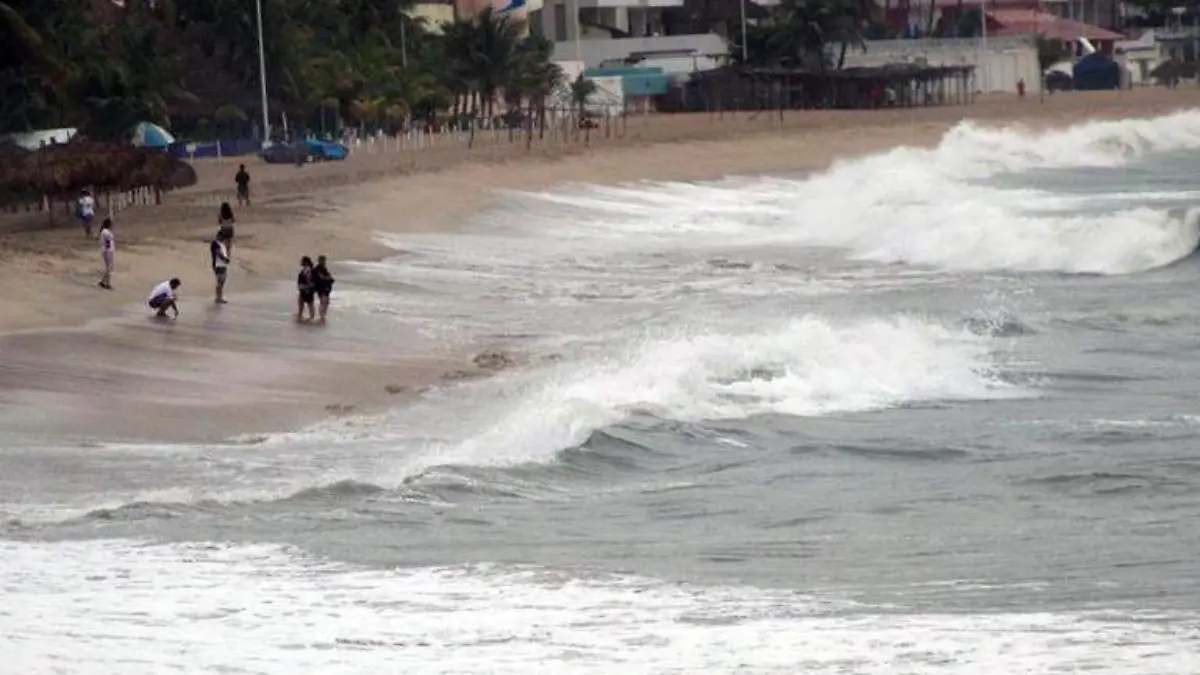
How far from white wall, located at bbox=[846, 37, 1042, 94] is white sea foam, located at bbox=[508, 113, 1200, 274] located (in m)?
28.2

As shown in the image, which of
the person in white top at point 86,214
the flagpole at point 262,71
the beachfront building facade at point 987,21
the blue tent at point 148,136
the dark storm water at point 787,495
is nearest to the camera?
the dark storm water at point 787,495

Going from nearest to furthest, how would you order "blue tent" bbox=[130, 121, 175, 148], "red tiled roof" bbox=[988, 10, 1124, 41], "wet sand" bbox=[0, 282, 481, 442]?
1. "wet sand" bbox=[0, 282, 481, 442]
2. "blue tent" bbox=[130, 121, 175, 148]
3. "red tiled roof" bbox=[988, 10, 1124, 41]

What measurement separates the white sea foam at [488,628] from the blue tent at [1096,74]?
326ft

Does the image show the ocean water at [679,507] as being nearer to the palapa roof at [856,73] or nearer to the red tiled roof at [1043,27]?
the palapa roof at [856,73]

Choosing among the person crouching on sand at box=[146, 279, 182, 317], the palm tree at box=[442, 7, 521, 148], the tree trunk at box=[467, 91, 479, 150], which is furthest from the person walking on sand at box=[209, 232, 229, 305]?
the palm tree at box=[442, 7, 521, 148]

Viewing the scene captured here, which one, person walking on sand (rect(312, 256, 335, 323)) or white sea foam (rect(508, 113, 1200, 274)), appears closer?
person walking on sand (rect(312, 256, 335, 323))

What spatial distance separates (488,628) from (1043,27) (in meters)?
113

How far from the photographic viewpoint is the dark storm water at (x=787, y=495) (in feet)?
44.2

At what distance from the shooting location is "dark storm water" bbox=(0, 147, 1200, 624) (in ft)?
44.2

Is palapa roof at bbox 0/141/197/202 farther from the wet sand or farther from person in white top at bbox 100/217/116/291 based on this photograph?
the wet sand

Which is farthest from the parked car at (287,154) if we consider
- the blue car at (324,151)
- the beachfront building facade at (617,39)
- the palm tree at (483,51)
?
the beachfront building facade at (617,39)

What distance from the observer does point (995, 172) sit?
72.4m

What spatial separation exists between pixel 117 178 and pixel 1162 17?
96868mm

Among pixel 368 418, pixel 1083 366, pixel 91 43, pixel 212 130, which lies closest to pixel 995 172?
pixel 212 130
